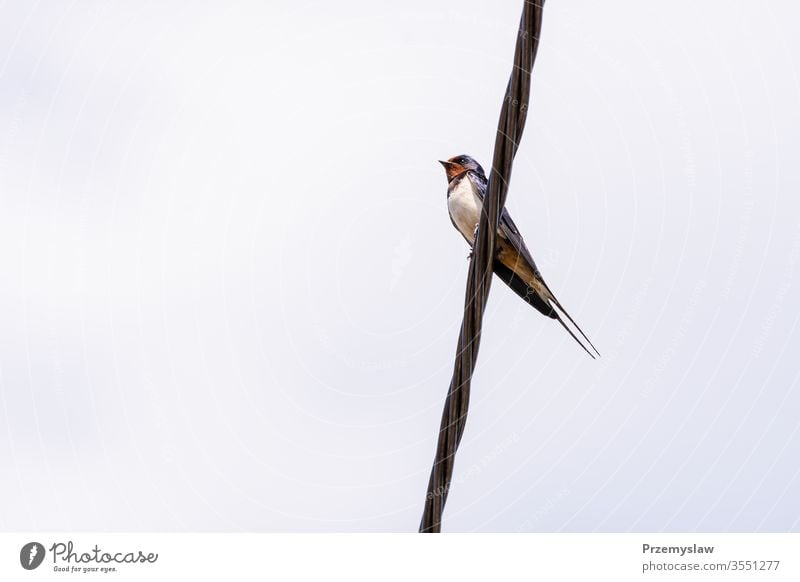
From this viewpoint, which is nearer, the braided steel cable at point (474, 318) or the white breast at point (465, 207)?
the braided steel cable at point (474, 318)

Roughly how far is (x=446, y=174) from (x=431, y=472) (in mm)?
5566

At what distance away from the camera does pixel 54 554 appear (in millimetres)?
5863

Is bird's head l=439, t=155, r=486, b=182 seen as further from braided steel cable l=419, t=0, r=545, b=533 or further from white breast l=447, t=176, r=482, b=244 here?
braided steel cable l=419, t=0, r=545, b=533

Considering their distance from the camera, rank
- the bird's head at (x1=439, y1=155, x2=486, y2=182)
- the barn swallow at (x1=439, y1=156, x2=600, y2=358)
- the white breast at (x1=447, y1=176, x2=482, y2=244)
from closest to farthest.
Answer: the barn swallow at (x1=439, y1=156, x2=600, y2=358) < the white breast at (x1=447, y1=176, x2=482, y2=244) < the bird's head at (x1=439, y1=155, x2=486, y2=182)

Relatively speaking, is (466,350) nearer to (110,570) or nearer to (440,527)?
(440,527)

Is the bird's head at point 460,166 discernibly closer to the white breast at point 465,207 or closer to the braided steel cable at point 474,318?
the white breast at point 465,207

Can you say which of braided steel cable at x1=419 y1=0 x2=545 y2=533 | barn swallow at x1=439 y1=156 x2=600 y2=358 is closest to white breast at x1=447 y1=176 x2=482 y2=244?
barn swallow at x1=439 y1=156 x2=600 y2=358

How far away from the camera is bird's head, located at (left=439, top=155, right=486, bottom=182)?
29.8ft

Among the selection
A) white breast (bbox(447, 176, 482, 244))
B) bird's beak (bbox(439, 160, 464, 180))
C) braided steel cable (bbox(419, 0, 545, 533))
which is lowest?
braided steel cable (bbox(419, 0, 545, 533))

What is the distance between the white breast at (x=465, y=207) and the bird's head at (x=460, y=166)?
0.71 feet

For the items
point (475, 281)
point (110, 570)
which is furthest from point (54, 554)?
point (475, 281)

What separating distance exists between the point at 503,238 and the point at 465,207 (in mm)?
827

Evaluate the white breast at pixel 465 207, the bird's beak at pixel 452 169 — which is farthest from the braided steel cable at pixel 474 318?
the bird's beak at pixel 452 169

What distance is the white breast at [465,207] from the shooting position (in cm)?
862
